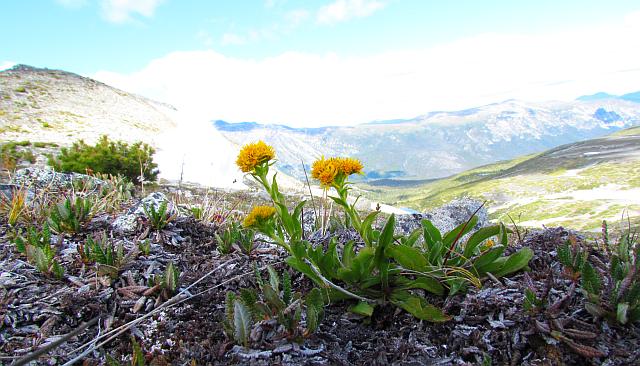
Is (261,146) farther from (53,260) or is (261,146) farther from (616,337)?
(616,337)

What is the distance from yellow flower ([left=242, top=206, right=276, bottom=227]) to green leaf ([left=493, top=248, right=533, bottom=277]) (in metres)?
2.08

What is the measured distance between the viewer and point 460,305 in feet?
9.53

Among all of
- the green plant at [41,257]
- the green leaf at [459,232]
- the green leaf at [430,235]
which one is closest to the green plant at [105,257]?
the green plant at [41,257]

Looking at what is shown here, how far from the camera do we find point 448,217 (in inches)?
486

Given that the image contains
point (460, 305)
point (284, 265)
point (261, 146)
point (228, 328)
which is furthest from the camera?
point (284, 265)

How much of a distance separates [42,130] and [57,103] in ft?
40.8

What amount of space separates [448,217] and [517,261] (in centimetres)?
955

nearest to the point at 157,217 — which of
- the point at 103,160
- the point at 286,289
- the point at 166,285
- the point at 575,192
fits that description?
the point at 166,285

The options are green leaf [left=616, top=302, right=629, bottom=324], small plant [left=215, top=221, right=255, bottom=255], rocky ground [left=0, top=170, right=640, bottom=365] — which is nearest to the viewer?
green leaf [left=616, top=302, right=629, bottom=324]

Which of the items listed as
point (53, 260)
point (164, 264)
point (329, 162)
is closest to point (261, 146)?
point (329, 162)

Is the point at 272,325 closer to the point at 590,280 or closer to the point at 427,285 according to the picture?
the point at 427,285

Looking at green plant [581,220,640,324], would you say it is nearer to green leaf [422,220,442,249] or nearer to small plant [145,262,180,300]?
green leaf [422,220,442,249]

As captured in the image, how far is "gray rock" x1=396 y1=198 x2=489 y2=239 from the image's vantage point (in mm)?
9305

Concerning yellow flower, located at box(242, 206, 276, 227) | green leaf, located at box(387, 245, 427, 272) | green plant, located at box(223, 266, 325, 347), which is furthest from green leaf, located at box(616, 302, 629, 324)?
yellow flower, located at box(242, 206, 276, 227)
